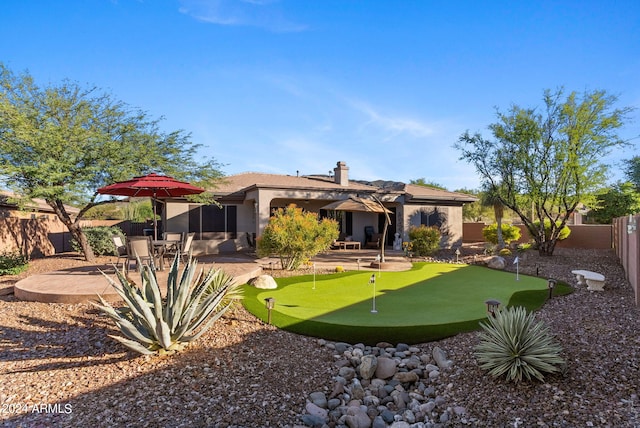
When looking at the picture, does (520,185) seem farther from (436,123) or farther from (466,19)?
(466,19)

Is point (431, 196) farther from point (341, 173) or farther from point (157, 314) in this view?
point (157, 314)

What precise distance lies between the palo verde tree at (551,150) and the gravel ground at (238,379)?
10.7m

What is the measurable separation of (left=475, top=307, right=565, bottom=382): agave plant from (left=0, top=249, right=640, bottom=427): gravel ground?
170 mm

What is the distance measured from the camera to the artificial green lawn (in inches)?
260

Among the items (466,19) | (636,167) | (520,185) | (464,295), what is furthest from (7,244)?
(636,167)

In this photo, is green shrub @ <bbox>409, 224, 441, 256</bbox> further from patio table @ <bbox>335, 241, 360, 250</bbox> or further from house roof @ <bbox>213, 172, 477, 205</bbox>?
house roof @ <bbox>213, 172, 477, 205</bbox>

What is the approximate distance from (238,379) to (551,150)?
1687 centimetres

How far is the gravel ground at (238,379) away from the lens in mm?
4098

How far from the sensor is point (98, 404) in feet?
14.3

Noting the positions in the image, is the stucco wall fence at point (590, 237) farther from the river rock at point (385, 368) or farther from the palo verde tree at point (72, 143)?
the palo verde tree at point (72, 143)

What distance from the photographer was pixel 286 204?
2039cm

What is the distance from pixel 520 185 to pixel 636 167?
1602 centimetres

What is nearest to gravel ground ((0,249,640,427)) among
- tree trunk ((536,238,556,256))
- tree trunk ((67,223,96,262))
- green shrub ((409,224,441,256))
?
tree trunk ((67,223,96,262))

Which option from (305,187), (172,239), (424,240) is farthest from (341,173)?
(172,239)
